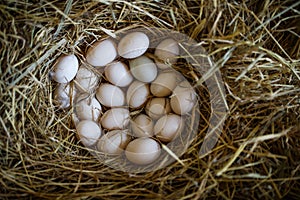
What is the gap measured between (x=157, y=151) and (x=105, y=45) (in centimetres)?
27

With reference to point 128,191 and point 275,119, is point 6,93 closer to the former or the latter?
point 128,191

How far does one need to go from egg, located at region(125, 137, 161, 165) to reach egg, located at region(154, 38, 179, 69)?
0.19 m

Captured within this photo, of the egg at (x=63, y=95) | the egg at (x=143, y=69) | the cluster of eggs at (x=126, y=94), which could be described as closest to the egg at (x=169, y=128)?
the cluster of eggs at (x=126, y=94)

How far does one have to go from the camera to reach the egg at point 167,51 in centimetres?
108

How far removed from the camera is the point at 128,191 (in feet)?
3.14

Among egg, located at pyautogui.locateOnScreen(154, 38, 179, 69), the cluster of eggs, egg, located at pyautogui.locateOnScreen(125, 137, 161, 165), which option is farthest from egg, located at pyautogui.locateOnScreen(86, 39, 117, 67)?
egg, located at pyautogui.locateOnScreen(125, 137, 161, 165)

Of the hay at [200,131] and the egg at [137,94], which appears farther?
the egg at [137,94]

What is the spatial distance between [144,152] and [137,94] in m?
0.16

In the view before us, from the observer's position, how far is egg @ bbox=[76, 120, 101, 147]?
1.08 meters

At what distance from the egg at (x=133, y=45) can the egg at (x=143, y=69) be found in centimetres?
2

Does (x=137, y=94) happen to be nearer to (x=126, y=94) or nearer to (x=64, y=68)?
(x=126, y=94)

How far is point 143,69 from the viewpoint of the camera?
110 centimetres

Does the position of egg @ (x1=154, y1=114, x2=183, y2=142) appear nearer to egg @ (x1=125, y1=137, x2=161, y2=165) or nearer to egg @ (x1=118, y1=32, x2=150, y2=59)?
egg @ (x1=125, y1=137, x2=161, y2=165)

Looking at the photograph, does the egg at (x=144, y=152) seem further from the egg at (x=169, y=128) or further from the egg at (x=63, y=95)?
the egg at (x=63, y=95)
